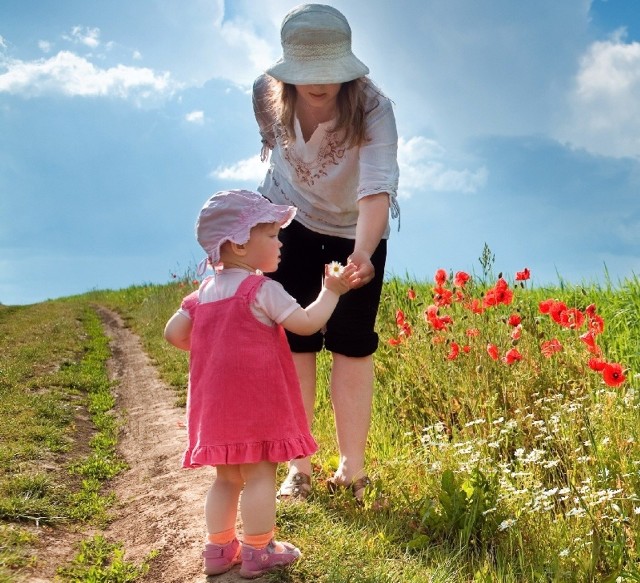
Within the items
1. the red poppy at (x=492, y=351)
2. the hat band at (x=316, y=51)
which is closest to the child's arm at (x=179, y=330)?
the hat band at (x=316, y=51)

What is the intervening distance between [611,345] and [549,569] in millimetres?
3219

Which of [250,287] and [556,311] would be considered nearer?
[250,287]

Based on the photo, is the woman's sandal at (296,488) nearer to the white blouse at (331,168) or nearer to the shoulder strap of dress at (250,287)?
the white blouse at (331,168)

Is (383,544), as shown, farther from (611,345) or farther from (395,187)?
(611,345)

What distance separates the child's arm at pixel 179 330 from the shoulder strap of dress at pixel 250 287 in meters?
0.32

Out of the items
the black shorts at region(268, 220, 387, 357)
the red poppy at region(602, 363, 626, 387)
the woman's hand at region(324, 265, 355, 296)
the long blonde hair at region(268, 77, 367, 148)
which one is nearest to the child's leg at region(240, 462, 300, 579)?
the woman's hand at region(324, 265, 355, 296)

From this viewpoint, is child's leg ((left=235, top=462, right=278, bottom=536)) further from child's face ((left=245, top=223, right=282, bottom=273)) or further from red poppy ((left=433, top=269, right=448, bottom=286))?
red poppy ((left=433, top=269, right=448, bottom=286))

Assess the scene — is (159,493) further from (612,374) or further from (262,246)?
(612,374)

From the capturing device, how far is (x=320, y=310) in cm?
263

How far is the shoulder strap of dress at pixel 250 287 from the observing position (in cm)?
264

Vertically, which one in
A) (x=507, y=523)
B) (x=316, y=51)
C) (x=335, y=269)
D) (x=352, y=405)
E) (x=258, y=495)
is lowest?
(x=507, y=523)

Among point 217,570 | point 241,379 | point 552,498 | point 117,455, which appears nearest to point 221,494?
point 217,570

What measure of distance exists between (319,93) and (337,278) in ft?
3.07

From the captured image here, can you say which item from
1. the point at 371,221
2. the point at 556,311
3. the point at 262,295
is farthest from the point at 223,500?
the point at 556,311
